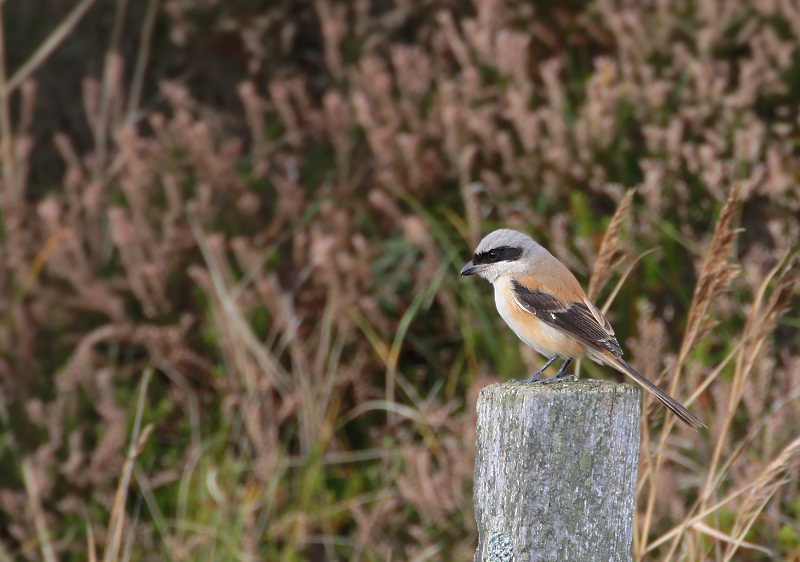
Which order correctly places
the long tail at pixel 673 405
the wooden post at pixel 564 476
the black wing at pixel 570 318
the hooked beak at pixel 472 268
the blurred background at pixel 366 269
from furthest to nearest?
the blurred background at pixel 366 269, the hooked beak at pixel 472 268, the black wing at pixel 570 318, the long tail at pixel 673 405, the wooden post at pixel 564 476

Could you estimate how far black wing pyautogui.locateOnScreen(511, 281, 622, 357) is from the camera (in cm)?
239

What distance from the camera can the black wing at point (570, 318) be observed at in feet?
7.84

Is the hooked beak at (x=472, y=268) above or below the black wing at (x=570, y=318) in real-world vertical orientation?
above

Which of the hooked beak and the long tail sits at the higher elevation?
the hooked beak

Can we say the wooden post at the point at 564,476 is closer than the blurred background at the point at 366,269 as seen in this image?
Yes

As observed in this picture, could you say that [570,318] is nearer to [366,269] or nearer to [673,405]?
[673,405]

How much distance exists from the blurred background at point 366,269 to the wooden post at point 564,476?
5.07 feet

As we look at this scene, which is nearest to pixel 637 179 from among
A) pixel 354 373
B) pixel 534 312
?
pixel 354 373

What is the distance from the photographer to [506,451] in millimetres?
1629

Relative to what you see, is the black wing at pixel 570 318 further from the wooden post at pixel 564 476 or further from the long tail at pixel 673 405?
the wooden post at pixel 564 476

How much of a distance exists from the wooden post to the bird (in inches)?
23.7

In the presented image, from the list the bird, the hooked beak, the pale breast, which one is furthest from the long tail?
the hooked beak

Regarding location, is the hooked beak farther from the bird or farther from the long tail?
the long tail

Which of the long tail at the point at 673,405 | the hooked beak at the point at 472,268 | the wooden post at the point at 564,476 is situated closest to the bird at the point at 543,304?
the hooked beak at the point at 472,268
